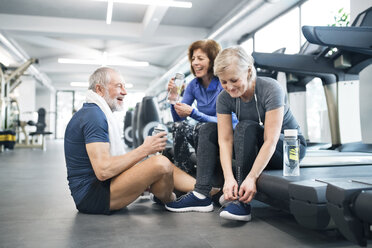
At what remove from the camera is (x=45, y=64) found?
40.9 feet

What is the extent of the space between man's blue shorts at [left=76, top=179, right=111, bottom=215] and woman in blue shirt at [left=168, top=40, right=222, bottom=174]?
68cm

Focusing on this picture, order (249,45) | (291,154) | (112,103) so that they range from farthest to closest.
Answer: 1. (249,45)
2. (112,103)
3. (291,154)

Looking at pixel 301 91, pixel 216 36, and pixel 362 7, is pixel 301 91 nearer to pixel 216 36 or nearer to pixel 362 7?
pixel 362 7

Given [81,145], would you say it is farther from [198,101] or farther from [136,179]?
[198,101]

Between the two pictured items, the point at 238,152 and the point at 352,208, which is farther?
the point at 238,152

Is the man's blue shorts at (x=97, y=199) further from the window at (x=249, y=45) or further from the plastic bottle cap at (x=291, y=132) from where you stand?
the window at (x=249, y=45)

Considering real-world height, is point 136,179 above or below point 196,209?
above

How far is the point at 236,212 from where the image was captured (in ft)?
5.38

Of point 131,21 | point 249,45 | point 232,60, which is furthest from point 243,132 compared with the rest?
point 131,21

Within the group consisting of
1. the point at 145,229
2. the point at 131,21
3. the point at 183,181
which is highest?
the point at 131,21

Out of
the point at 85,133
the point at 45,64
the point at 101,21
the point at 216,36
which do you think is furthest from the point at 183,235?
the point at 45,64

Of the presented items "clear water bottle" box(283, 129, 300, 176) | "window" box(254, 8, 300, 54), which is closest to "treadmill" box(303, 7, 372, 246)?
"clear water bottle" box(283, 129, 300, 176)

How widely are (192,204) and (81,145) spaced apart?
667 mm

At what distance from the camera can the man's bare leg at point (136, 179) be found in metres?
1.78
